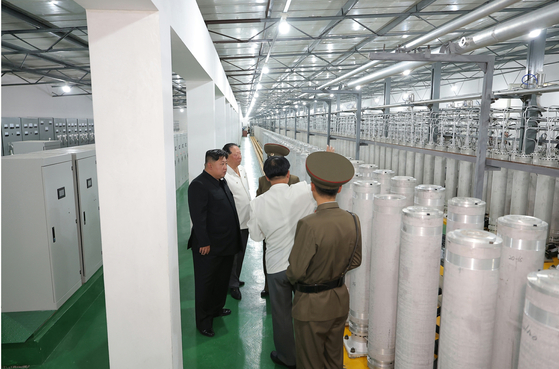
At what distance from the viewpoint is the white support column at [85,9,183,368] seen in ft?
8.25

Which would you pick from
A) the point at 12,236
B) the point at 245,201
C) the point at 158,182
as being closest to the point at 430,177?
the point at 245,201

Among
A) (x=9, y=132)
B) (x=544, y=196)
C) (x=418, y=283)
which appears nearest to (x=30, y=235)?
(x=418, y=283)

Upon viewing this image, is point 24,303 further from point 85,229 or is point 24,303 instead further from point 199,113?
point 199,113

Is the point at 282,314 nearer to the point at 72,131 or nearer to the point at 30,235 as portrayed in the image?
the point at 30,235

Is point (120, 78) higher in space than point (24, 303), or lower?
higher

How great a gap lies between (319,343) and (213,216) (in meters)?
1.61

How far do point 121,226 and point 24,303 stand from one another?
7.48 ft

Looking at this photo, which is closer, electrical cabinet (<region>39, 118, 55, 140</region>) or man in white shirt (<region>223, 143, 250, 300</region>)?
man in white shirt (<region>223, 143, 250, 300</region>)

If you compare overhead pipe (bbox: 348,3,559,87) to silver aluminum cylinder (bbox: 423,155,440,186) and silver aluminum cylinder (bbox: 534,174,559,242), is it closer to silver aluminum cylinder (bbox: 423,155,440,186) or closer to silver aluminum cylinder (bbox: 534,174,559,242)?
silver aluminum cylinder (bbox: 534,174,559,242)

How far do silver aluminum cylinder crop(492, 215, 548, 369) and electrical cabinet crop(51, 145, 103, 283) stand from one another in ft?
14.8

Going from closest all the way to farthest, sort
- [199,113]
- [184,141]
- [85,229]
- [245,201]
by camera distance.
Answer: [245,201] < [85,229] < [199,113] < [184,141]

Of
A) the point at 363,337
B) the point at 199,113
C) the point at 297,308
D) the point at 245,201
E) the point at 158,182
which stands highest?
the point at 199,113

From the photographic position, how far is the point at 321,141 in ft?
50.3

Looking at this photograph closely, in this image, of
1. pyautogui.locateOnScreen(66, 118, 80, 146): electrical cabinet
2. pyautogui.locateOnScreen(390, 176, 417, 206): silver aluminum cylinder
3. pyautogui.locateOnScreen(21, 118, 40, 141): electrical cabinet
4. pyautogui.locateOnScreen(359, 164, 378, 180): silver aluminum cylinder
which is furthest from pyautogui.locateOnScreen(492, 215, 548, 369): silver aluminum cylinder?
pyautogui.locateOnScreen(66, 118, 80, 146): electrical cabinet
